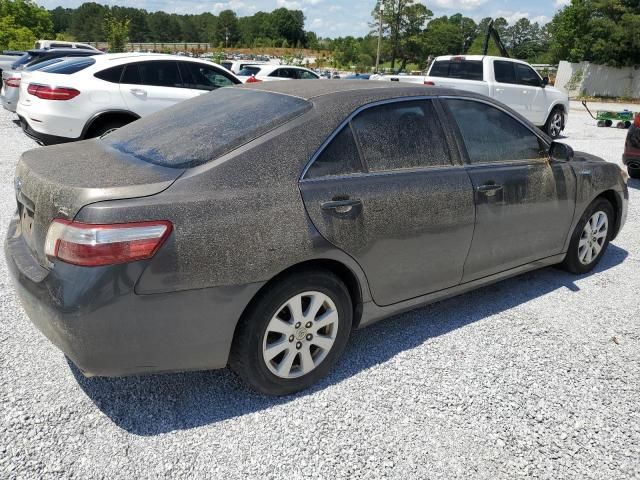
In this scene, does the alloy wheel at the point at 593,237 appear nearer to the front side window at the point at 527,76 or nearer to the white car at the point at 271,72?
the front side window at the point at 527,76

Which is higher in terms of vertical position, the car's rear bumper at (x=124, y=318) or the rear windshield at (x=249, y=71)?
the rear windshield at (x=249, y=71)

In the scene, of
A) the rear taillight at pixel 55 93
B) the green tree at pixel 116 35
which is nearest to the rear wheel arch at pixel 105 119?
the rear taillight at pixel 55 93

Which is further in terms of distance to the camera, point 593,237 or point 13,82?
point 13,82

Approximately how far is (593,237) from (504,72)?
874 cm

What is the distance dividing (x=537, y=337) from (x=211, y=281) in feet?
7.73

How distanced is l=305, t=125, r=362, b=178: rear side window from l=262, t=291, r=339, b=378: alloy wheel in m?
0.64

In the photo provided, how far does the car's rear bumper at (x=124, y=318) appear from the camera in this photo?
220cm

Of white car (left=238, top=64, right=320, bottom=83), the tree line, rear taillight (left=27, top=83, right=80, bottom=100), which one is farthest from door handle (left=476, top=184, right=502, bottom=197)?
the tree line

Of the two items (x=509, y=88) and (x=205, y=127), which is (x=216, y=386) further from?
(x=509, y=88)

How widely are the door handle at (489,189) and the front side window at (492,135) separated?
0.62 ft

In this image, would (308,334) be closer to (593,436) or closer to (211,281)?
(211,281)

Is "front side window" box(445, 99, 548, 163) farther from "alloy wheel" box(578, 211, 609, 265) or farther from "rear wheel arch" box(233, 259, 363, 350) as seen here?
"rear wheel arch" box(233, 259, 363, 350)

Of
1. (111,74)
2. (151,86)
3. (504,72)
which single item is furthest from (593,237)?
(504,72)

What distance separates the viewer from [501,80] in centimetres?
1215
